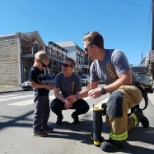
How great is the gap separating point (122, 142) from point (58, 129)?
1496mm

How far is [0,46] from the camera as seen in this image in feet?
96.0

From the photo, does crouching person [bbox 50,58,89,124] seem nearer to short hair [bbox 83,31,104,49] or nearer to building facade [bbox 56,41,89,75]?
short hair [bbox 83,31,104,49]

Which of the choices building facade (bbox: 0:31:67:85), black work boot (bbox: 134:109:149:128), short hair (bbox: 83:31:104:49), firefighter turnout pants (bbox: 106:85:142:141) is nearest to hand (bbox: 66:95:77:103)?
firefighter turnout pants (bbox: 106:85:142:141)

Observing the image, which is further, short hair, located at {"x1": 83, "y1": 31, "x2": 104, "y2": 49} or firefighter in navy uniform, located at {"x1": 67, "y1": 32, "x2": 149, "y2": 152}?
short hair, located at {"x1": 83, "y1": 31, "x2": 104, "y2": 49}

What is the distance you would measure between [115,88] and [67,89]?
1623 mm

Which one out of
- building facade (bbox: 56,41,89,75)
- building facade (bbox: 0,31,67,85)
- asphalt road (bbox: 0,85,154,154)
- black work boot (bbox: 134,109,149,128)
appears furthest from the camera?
building facade (bbox: 56,41,89,75)

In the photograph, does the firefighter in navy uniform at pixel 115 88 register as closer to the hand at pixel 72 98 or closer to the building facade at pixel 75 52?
the hand at pixel 72 98

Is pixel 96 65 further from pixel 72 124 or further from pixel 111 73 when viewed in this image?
pixel 72 124

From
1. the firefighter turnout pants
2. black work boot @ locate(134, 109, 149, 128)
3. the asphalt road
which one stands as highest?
the firefighter turnout pants

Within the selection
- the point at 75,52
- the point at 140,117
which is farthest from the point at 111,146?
the point at 75,52

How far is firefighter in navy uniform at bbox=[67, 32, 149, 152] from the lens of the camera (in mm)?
2787

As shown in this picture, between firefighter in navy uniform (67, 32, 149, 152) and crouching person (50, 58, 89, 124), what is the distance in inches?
37.5

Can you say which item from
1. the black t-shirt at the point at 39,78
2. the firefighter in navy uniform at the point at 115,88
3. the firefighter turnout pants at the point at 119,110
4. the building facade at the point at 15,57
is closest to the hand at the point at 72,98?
the black t-shirt at the point at 39,78

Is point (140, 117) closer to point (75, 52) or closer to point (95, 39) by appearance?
point (95, 39)
